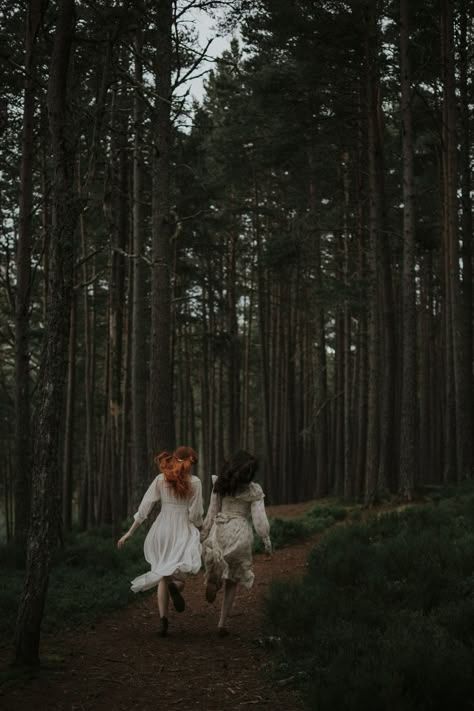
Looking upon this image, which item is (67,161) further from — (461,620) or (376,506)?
(376,506)

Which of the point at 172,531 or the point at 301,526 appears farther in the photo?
the point at 301,526

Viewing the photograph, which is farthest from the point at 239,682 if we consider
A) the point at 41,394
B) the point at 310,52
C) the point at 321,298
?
the point at 310,52

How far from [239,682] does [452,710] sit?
6.48 feet

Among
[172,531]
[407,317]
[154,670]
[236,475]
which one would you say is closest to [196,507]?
[172,531]

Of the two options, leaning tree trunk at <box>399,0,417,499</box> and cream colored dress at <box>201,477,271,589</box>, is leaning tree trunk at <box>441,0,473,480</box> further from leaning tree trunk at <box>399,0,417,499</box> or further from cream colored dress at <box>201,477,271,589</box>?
cream colored dress at <box>201,477,271,589</box>

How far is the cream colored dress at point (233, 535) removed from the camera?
734 cm

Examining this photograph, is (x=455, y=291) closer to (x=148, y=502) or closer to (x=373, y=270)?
(x=373, y=270)

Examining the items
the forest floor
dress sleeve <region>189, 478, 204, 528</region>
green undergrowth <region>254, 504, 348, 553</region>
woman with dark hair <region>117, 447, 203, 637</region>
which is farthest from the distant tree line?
dress sleeve <region>189, 478, 204, 528</region>

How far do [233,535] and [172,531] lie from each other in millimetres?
711

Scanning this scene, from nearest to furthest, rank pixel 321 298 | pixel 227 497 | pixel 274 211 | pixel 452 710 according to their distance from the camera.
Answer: pixel 452 710, pixel 227 497, pixel 321 298, pixel 274 211

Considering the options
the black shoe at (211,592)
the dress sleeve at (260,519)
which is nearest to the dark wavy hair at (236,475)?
the dress sleeve at (260,519)

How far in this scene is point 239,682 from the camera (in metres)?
5.82

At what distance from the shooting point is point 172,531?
7645mm

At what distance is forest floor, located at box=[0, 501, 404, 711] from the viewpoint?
206 inches
